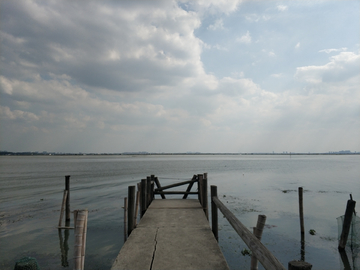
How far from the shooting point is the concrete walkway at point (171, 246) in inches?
205

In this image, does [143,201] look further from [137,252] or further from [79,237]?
[79,237]

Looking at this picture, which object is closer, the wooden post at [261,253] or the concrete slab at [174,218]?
the wooden post at [261,253]

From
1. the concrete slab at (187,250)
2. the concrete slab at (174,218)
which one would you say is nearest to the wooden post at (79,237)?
the concrete slab at (187,250)

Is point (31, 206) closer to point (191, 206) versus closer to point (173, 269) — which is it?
point (191, 206)

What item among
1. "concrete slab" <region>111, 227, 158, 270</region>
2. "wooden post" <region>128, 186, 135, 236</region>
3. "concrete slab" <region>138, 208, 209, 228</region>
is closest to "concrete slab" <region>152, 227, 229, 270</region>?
"concrete slab" <region>111, 227, 158, 270</region>

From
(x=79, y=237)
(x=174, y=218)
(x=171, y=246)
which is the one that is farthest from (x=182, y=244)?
(x=79, y=237)

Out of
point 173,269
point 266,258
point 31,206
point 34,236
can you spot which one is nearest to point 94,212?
point 34,236

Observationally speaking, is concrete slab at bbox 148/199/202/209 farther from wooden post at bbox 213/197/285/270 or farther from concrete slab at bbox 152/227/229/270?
wooden post at bbox 213/197/285/270

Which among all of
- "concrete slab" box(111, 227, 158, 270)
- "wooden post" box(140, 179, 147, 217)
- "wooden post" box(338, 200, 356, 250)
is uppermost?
"wooden post" box(140, 179, 147, 217)

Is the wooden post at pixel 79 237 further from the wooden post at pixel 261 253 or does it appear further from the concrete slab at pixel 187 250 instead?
the wooden post at pixel 261 253

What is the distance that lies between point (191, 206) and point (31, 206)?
15212 mm

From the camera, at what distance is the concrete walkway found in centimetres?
520

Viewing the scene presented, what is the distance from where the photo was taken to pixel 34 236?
39.8ft

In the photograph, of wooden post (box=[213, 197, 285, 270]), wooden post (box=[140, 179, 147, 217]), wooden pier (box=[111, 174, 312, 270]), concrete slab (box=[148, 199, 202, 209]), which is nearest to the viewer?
wooden post (box=[213, 197, 285, 270])
